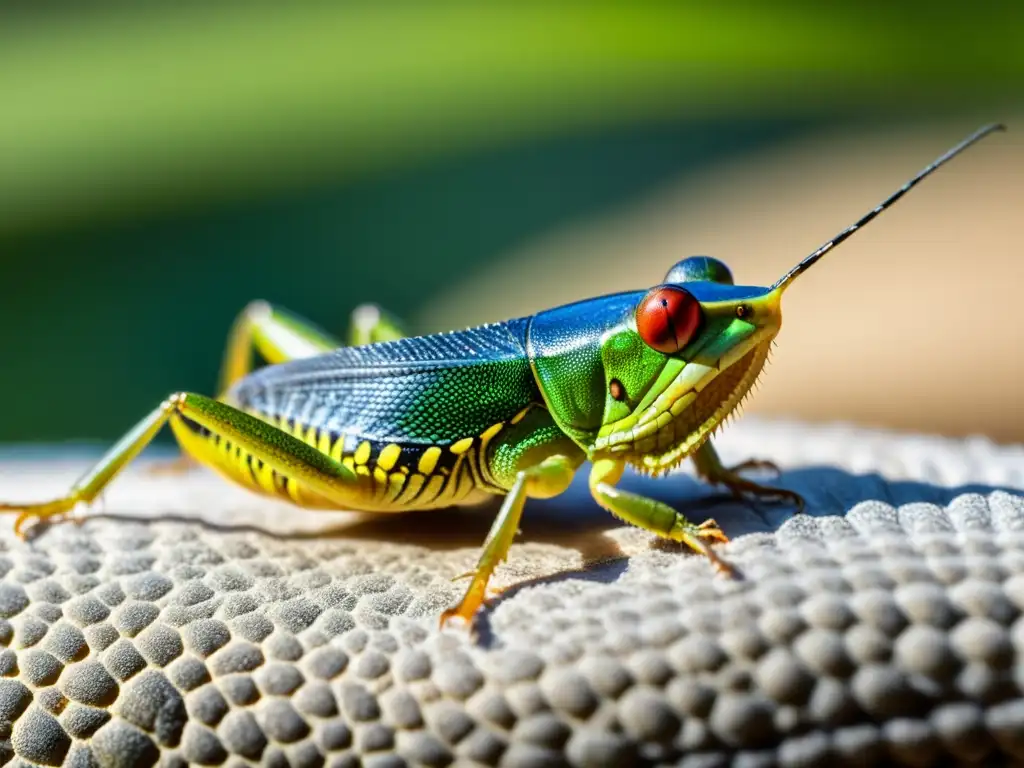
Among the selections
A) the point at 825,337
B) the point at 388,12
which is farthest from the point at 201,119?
→ the point at 825,337

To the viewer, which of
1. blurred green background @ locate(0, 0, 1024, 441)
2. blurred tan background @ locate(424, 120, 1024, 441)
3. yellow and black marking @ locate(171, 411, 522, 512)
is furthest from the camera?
blurred green background @ locate(0, 0, 1024, 441)

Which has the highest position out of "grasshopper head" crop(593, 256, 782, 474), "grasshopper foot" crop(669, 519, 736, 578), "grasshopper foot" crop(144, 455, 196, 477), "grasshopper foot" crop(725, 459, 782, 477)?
"grasshopper head" crop(593, 256, 782, 474)

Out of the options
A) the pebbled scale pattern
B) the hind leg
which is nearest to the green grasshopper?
the pebbled scale pattern

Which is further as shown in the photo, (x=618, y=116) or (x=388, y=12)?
(x=388, y=12)

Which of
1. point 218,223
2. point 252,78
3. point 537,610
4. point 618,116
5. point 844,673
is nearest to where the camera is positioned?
point 844,673

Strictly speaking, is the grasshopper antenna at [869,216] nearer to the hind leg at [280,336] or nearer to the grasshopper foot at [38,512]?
the hind leg at [280,336]

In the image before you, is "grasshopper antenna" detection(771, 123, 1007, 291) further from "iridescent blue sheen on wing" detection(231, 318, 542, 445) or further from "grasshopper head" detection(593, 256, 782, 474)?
"iridescent blue sheen on wing" detection(231, 318, 542, 445)

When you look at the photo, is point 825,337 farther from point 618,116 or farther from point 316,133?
point 316,133
